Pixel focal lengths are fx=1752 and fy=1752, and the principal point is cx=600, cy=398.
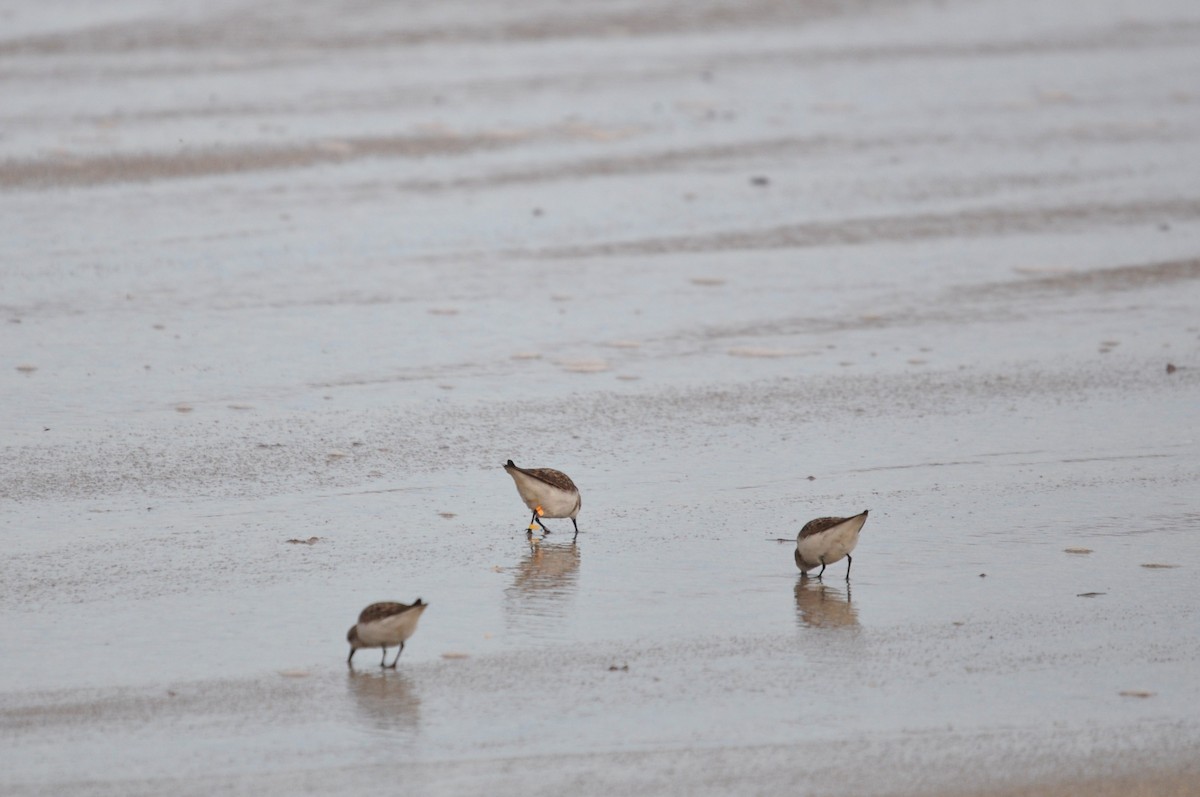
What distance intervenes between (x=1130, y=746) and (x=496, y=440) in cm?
408

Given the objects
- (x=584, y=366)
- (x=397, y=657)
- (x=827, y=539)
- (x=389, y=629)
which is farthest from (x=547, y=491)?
(x=584, y=366)

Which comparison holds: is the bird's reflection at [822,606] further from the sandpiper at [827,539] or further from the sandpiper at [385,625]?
the sandpiper at [385,625]

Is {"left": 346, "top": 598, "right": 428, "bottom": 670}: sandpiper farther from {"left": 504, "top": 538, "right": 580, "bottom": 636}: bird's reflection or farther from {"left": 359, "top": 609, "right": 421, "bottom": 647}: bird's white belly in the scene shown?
{"left": 504, "top": 538, "right": 580, "bottom": 636}: bird's reflection

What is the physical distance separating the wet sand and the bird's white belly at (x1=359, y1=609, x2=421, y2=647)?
6.7 inches

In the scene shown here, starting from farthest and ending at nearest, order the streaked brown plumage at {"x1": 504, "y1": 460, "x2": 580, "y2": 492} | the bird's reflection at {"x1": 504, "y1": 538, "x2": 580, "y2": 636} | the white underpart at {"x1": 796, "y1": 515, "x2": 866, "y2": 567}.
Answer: the streaked brown plumage at {"x1": 504, "y1": 460, "x2": 580, "y2": 492} < the white underpart at {"x1": 796, "y1": 515, "x2": 866, "y2": 567} < the bird's reflection at {"x1": 504, "y1": 538, "x2": 580, "y2": 636}

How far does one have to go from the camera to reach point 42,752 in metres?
5.47

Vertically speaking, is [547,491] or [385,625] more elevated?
[547,491]

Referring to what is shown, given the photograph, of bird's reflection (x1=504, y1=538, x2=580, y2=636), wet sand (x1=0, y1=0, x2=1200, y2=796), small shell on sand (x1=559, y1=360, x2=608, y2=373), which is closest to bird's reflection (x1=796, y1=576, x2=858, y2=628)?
wet sand (x1=0, y1=0, x2=1200, y2=796)

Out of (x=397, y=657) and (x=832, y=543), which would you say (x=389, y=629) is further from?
(x=832, y=543)

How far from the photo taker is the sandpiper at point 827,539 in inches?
276

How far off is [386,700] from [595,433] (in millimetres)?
3361

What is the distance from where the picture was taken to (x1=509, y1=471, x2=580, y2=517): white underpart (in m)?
7.52

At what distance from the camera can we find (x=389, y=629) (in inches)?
240

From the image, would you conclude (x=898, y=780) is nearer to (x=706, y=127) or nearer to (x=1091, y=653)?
(x=1091, y=653)
